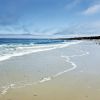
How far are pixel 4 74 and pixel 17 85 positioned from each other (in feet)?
6.29

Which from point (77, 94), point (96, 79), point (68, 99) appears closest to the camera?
point (68, 99)

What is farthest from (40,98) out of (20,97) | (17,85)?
(17,85)

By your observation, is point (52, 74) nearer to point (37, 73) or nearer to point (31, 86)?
point (37, 73)

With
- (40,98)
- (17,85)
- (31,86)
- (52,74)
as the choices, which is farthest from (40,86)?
(52,74)

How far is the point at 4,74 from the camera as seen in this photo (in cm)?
921

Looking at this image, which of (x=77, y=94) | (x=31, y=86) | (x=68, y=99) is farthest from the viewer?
(x=31, y=86)

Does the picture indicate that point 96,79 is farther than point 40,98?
Yes

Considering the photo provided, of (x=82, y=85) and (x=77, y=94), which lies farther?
(x=82, y=85)

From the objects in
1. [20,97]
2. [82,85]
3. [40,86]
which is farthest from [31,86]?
[82,85]

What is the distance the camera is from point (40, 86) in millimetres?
7414

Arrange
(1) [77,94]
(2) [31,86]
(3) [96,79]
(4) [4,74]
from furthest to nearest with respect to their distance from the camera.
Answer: (4) [4,74], (3) [96,79], (2) [31,86], (1) [77,94]

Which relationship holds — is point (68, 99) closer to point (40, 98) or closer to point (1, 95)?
point (40, 98)

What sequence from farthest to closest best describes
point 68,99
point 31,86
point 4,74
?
point 4,74
point 31,86
point 68,99

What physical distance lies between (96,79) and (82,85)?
1.17 m
